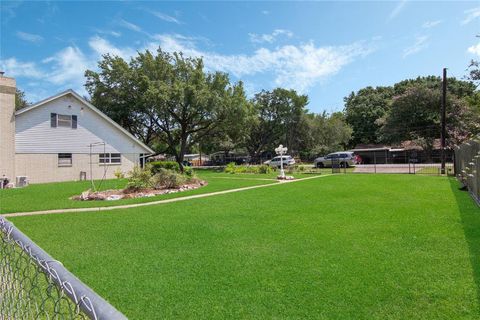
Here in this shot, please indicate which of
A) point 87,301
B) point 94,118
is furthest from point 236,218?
point 94,118

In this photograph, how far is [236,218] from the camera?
7879mm

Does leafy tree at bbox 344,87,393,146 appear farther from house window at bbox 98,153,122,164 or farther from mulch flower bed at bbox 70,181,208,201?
mulch flower bed at bbox 70,181,208,201

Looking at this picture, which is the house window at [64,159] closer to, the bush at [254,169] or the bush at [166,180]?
the bush at [166,180]

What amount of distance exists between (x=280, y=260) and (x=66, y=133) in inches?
798

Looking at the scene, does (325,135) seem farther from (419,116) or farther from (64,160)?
(64,160)

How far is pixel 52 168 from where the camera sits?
19.9 metres

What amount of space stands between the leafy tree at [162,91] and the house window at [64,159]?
32.2ft

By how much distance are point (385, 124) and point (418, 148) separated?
19.2ft

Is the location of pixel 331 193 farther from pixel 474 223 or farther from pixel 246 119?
pixel 246 119

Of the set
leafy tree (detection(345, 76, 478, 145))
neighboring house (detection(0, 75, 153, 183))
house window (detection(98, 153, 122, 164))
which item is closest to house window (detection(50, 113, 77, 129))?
neighboring house (detection(0, 75, 153, 183))

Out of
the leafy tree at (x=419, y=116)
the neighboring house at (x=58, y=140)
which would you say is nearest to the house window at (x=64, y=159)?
the neighboring house at (x=58, y=140)

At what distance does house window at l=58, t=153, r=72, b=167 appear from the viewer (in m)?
20.3

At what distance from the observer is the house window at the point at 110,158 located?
22391 mm

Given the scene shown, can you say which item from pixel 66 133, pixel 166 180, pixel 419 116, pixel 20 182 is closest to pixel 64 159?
pixel 66 133
